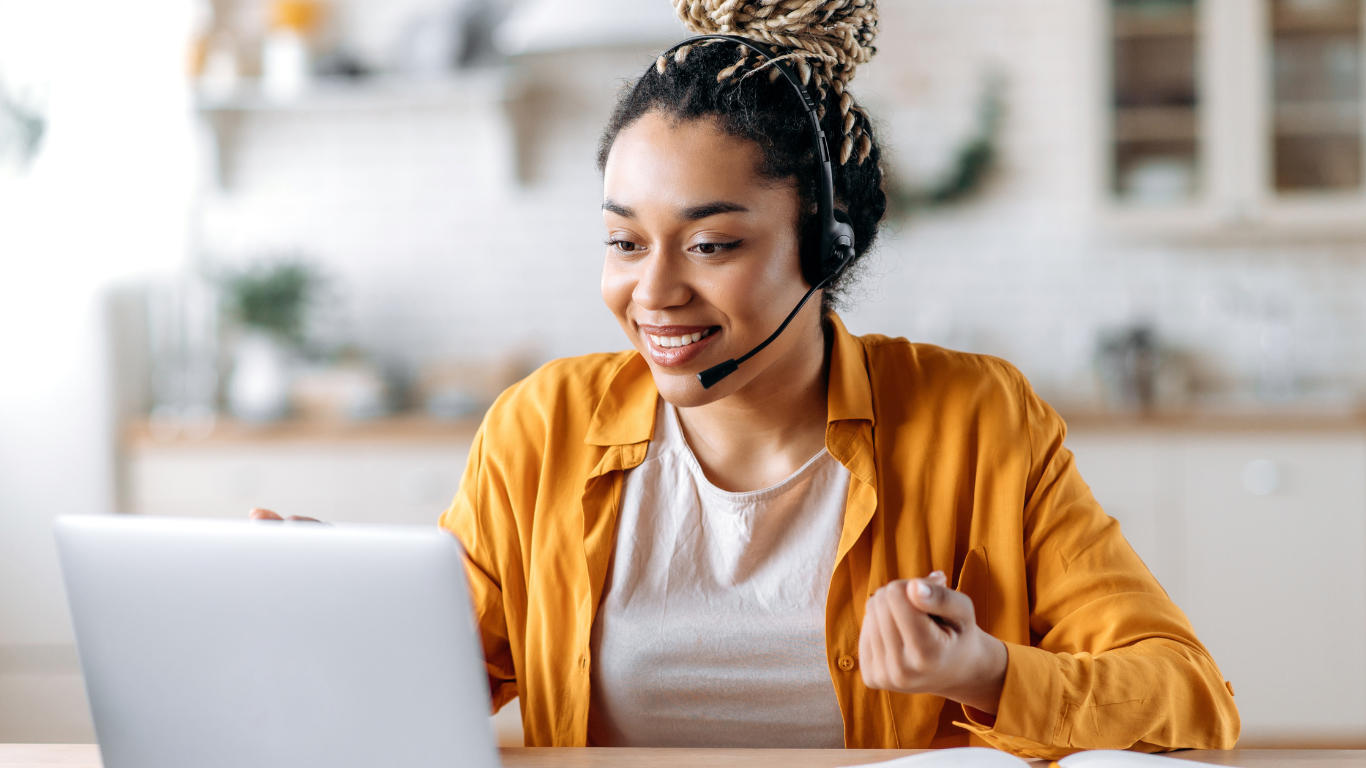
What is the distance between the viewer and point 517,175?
3.37 meters

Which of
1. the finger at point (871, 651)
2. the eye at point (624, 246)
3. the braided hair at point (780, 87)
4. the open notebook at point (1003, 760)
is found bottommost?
the open notebook at point (1003, 760)

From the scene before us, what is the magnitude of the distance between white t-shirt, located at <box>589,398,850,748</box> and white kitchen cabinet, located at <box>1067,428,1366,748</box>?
1.87m

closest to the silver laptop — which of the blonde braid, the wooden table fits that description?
the wooden table

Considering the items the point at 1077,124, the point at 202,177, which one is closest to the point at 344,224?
the point at 202,177

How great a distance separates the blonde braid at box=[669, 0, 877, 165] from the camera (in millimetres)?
1112

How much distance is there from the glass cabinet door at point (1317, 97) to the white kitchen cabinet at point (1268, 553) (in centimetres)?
74

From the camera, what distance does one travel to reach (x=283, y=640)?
0.69 meters

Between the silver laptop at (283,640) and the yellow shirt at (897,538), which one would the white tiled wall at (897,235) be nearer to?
the yellow shirt at (897,538)

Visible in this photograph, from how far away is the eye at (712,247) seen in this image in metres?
1.07

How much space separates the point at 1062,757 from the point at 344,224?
3.03 metres

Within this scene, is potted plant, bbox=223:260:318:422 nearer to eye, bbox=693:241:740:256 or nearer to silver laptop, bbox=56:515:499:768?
eye, bbox=693:241:740:256

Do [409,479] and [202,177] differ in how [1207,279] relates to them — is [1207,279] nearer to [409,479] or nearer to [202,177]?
[409,479]

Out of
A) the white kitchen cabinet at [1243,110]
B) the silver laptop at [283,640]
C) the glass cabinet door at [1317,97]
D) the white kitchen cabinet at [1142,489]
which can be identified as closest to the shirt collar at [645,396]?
the silver laptop at [283,640]

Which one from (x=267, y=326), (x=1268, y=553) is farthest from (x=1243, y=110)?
(x=267, y=326)
